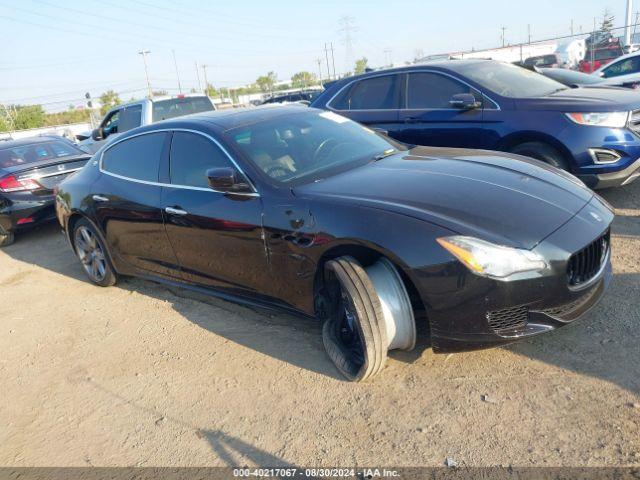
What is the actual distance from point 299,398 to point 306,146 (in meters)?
1.87

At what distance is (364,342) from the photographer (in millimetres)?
2906

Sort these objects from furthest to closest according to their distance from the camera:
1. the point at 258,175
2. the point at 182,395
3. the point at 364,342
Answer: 1. the point at 258,175
2. the point at 182,395
3. the point at 364,342

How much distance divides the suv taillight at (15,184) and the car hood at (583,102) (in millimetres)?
6479

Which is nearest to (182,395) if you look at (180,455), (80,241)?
(180,455)

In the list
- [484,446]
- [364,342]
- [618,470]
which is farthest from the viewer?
[364,342]

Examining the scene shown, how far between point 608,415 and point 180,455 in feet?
7.10

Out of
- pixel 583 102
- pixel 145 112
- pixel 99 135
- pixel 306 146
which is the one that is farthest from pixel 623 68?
pixel 99 135

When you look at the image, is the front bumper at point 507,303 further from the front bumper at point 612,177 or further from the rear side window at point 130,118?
the rear side window at point 130,118

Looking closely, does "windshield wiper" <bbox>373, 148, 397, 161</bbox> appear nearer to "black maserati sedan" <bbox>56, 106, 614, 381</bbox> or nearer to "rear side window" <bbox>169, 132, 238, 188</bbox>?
"black maserati sedan" <bbox>56, 106, 614, 381</bbox>

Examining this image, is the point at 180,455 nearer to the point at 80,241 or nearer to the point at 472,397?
the point at 472,397

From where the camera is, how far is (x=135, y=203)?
4379 mm

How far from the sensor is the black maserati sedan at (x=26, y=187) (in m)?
7.25

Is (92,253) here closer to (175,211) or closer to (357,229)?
(175,211)

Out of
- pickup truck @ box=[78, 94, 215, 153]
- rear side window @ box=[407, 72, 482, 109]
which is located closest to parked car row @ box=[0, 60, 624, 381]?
rear side window @ box=[407, 72, 482, 109]
